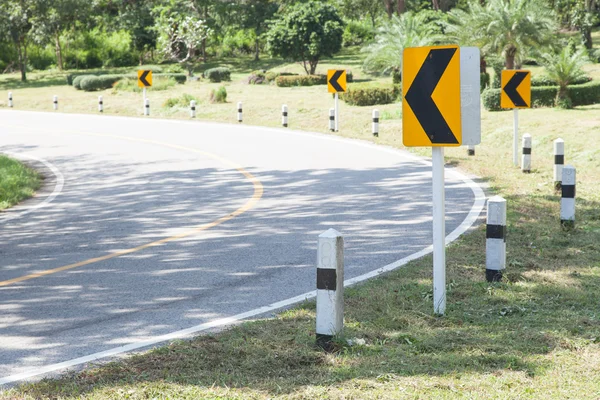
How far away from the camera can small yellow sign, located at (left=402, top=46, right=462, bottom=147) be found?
639cm

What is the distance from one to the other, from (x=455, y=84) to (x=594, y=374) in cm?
239

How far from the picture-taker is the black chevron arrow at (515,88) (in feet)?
51.4

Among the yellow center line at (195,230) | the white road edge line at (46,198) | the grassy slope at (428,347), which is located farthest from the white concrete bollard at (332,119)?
the grassy slope at (428,347)

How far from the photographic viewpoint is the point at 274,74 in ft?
144

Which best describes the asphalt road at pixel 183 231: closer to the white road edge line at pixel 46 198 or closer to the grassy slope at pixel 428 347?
the white road edge line at pixel 46 198

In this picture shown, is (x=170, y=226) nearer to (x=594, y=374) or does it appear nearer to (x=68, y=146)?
(x=594, y=374)

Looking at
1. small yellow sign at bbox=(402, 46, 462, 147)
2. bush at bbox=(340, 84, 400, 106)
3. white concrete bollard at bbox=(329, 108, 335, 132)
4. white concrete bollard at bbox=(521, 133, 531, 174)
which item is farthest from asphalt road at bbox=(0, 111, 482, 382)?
bush at bbox=(340, 84, 400, 106)

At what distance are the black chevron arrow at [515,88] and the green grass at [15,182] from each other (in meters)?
8.86

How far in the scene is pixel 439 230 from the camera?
6625 millimetres

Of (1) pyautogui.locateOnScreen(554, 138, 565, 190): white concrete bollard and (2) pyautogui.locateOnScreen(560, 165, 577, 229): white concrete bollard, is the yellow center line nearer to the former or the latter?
(2) pyautogui.locateOnScreen(560, 165, 577, 229): white concrete bollard

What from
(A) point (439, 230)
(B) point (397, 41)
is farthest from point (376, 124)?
(A) point (439, 230)

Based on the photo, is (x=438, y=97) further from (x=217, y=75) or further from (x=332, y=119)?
(x=217, y=75)

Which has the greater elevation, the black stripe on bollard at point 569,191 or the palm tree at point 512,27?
the palm tree at point 512,27

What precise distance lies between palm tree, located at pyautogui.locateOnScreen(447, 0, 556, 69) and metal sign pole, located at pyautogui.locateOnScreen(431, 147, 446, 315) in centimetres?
2399
